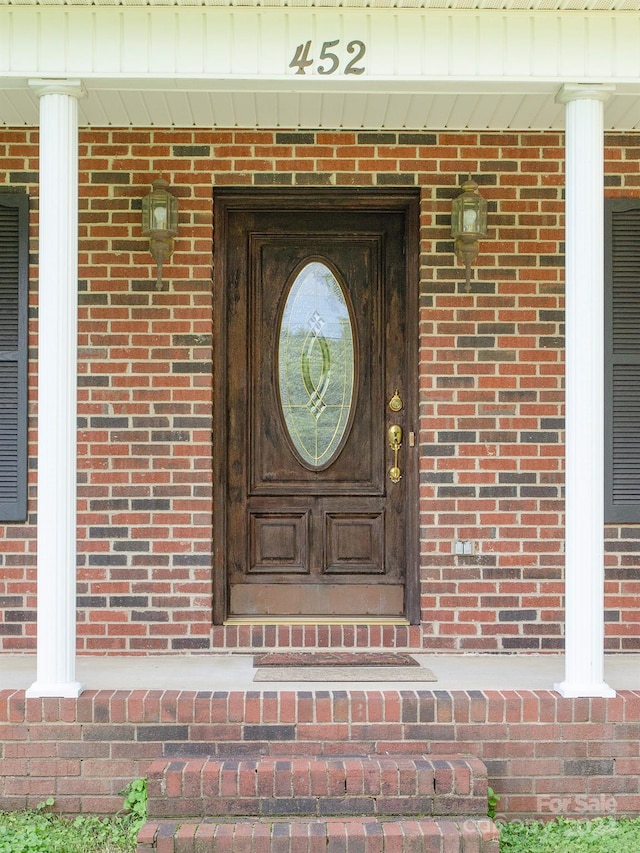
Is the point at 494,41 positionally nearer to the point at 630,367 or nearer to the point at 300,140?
the point at 300,140

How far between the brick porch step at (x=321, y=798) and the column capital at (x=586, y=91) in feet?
9.13

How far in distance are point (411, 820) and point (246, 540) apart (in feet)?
5.68

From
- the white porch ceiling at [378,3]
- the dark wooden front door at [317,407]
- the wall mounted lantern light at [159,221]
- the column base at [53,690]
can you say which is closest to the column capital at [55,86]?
the white porch ceiling at [378,3]

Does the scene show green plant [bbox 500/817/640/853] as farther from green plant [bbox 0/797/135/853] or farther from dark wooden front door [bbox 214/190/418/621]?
green plant [bbox 0/797/135/853]

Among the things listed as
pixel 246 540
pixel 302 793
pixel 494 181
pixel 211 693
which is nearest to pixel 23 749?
pixel 211 693

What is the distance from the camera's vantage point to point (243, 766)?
3.28 meters

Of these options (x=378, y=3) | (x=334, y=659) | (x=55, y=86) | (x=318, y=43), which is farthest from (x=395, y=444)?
(x=55, y=86)

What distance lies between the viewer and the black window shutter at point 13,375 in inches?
171

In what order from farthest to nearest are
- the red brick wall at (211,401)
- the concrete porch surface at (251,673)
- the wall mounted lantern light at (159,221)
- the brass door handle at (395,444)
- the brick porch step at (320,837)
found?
the brass door handle at (395,444)
the red brick wall at (211,401)
the wall mounted lantern light at (159,221)
the concrete porch surface at (251,673)
the brick porch step at (320,837)

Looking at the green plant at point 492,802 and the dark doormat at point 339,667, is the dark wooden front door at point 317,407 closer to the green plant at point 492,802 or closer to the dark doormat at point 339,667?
the dark doormat at point 339,667

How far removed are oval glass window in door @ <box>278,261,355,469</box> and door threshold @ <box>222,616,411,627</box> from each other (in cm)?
80

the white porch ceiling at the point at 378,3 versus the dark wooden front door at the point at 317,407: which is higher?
the white porch ceiling at the point at 378,3

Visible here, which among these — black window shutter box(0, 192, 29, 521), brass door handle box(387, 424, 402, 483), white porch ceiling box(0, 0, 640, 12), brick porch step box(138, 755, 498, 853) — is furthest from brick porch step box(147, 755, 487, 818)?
white porch ceiling box(0, 0, 640, 12)

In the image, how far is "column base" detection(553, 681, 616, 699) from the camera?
3502 mm
